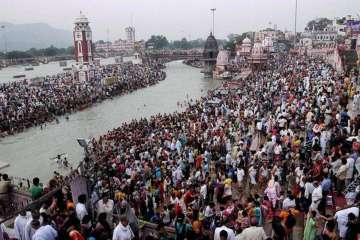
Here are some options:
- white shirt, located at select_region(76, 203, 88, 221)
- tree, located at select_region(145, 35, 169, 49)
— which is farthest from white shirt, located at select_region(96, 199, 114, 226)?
tree, located at select_region(145, 35, 169, 49)

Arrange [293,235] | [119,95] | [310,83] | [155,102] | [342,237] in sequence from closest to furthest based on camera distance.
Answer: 1. [342,237]
2. [293,235]
3. [310,83]
4. [155,102]
5. [119,95]

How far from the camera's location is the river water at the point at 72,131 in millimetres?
20641

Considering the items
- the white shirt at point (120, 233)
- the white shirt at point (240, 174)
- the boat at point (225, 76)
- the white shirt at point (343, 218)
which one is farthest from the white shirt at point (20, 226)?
the boat at point (225, 76)

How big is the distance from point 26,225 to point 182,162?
652 cm

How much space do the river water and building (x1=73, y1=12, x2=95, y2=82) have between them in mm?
6399

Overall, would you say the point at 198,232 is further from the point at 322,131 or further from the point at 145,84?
the point at 145,84

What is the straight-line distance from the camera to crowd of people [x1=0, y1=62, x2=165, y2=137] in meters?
29.1

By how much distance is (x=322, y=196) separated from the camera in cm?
708

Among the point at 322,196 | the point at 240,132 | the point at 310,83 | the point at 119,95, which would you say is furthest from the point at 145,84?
the point at 322,196

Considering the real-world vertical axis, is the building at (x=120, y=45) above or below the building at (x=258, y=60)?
above

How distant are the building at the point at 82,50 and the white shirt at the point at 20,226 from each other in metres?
42.3

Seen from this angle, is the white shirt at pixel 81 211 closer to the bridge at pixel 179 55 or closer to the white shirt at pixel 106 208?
the white shirt at pixel 106 208

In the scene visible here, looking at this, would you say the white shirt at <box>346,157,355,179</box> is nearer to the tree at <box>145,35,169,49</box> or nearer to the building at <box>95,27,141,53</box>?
the tree at <box>145,35,169,49</box>

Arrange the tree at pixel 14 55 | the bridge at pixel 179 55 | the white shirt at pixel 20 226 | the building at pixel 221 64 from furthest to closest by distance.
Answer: the tree at pixel 14 55, the bridge at pixel 179 55, the building at pixel 221 64, the white shirt at pixel 20 226
